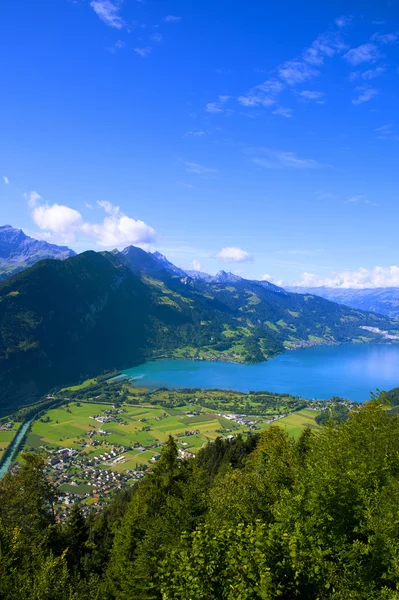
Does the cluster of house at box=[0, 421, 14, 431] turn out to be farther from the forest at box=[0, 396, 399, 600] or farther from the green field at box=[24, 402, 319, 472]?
the forest at box=[0, 396, 399, 600]

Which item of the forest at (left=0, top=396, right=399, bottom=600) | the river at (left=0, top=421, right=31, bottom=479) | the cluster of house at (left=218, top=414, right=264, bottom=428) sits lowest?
the river at (left=0, top=421, right=31, bottom=479)

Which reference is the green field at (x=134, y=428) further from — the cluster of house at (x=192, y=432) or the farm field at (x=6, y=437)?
the farm field at (x=6, y=437)

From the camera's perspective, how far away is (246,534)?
11422mm

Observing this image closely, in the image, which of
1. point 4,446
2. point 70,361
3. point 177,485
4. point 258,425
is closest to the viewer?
point 177,485

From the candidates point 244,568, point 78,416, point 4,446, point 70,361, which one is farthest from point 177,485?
point 70,361

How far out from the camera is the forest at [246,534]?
35.7ft

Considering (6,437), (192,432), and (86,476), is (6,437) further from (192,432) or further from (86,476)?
(192,432)

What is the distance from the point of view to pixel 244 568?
10.4 m

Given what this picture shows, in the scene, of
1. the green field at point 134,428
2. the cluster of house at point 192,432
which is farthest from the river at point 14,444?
the cluster of house at point 192,432

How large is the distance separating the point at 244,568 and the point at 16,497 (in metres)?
18.7

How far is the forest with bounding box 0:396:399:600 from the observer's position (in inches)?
429

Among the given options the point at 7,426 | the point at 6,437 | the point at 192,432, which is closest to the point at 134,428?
the point at 192,432

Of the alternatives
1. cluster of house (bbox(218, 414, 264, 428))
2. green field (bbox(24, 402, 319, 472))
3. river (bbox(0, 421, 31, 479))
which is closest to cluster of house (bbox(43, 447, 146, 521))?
green field (bbox(24, 402, 319, 472))

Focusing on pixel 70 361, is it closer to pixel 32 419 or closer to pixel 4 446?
pixel 32 419
